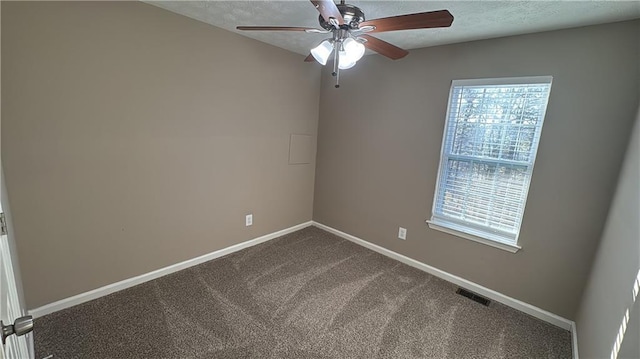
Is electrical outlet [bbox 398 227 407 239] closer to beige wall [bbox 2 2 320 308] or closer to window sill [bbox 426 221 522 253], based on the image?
window sill [bbox 426 221 522 253]

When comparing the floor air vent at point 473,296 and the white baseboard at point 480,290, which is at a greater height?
the white baseboard at point 480,290

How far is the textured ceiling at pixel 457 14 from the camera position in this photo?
1.71 metres

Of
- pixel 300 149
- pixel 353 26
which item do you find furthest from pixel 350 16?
pixel 300 149

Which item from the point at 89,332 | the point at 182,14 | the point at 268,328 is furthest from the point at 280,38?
the point at 89,332

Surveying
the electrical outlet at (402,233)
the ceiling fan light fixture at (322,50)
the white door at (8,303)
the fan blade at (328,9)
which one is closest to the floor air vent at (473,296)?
the electrical outlet at (402,233)

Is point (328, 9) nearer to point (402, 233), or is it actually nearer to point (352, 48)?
point (352, 48)

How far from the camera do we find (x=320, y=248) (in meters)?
3.29

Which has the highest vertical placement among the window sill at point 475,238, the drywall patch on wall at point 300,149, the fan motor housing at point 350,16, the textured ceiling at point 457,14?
the textured ceiling at point 457,14

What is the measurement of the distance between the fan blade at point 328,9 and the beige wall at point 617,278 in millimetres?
1839

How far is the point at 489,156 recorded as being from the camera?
8.01 feet

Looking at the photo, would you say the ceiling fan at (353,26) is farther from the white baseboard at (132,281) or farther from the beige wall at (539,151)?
the white baseboard at (132,281)

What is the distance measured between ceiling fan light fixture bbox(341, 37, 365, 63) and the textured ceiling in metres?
0.49

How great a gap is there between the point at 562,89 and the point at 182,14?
10.0 ft

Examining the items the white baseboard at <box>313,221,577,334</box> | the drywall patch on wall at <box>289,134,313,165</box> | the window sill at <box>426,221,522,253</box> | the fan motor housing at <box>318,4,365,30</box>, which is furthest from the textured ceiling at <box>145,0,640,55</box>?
the white baseboard at <box>313,221,577,334</box>
